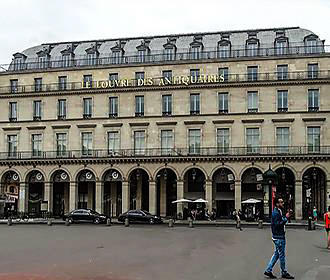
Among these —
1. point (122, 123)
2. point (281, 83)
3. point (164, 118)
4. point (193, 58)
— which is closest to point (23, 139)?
point (122, 123)

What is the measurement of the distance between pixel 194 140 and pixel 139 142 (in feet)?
21.7

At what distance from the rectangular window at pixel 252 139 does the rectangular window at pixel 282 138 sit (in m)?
2.21

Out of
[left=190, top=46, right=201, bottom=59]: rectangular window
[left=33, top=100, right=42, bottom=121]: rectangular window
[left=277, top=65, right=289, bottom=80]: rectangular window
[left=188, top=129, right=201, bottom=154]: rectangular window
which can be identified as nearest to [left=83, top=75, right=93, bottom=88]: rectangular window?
[left=33, top=100, right=42, bottom=121]: rectangular window

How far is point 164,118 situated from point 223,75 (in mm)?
8573

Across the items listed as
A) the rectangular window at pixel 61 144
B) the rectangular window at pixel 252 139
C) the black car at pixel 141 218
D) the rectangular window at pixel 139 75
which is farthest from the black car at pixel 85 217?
the rectangular window at pixel 139 75

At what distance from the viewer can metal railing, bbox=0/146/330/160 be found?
189ft

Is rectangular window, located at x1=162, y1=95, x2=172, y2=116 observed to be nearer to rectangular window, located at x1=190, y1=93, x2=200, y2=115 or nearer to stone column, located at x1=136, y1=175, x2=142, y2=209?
rectangular window, located at x1=190, y1=93, x2=200, y2=115

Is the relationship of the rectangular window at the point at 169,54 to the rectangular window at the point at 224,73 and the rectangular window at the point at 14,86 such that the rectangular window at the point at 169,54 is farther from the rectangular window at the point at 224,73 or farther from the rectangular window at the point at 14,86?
the rectangular window at the point at 14,86

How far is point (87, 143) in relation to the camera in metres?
63.8

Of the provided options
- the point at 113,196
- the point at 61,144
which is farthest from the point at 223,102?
the point at 61,144

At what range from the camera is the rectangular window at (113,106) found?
6353 cm

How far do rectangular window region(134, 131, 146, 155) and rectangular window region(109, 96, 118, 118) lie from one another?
3.66 m

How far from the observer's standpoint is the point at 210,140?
198 feet

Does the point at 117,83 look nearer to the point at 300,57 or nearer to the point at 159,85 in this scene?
the point at 159,85
